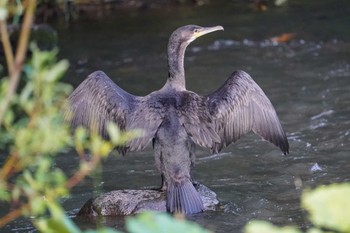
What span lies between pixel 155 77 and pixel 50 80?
969 cm

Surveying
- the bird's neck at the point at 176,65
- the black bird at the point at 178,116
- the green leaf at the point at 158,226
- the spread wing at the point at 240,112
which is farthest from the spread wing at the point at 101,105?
the green leaf at the point at 158,226

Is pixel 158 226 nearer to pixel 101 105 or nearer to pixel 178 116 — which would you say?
pixel 178 116

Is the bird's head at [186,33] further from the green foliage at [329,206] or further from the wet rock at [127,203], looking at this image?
the green foliage at [329,206]

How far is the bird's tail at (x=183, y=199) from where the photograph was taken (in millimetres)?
6582

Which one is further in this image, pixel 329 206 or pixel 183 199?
pixel 183 199

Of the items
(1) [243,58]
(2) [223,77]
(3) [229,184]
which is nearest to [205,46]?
(1) [243,58]

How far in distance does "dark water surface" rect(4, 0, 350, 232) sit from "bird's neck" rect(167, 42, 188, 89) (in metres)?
1.14

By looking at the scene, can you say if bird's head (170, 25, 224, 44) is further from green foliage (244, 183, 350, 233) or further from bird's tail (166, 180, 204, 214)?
green foliage (244, 183, 350, 233)

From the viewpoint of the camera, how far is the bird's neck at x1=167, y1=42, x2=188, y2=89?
7570 millimetres

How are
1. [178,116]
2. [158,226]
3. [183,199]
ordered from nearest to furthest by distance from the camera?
[158,226] → [183,199] → [178,116]

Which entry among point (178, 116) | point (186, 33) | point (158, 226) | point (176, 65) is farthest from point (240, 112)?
point (158, 226)

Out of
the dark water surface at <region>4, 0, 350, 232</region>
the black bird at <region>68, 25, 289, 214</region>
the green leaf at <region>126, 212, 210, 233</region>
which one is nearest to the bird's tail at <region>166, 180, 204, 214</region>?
the black bird at <region>68, 25, 289, 214</region>

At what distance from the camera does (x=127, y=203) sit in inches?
277

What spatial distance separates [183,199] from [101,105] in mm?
1428
